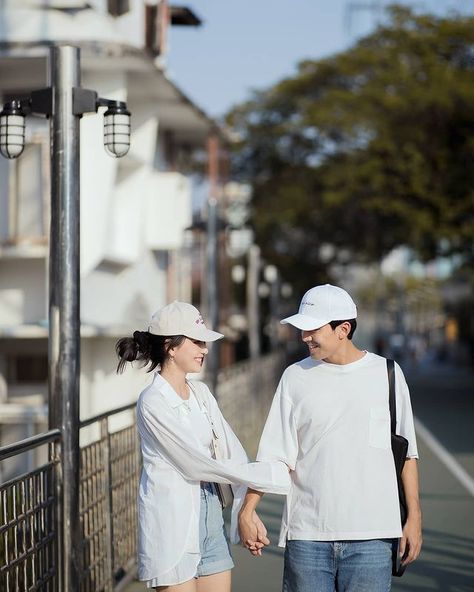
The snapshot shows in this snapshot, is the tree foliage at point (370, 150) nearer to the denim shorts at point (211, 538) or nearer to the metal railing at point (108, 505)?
the metal railing at point (108, 505)

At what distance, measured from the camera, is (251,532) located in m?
5.33

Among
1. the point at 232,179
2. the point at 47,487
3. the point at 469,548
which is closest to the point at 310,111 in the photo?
the point at 232,179

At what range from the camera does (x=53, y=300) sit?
303 inches

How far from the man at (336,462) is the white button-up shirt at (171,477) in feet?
0.43

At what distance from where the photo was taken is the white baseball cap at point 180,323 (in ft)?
18.3

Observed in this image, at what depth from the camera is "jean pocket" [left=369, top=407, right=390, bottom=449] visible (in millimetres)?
5270

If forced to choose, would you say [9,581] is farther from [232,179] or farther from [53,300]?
[232,179]

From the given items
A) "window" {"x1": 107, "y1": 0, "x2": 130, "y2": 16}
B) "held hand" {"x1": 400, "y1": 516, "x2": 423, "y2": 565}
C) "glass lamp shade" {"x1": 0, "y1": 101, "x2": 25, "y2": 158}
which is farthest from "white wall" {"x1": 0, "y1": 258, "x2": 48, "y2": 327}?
"held hand" {"x1": 400, "y1": 516, "x2": 423, "y2": 565}

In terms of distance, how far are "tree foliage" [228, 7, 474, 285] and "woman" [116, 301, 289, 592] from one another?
93.2 ft

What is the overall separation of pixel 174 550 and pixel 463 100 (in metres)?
30.4

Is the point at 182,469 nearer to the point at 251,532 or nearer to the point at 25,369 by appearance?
the point at 251,532

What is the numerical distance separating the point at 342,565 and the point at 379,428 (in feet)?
1.87

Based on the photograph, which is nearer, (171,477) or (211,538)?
(171,477)

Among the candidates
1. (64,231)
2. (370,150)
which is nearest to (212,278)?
(64,231)
